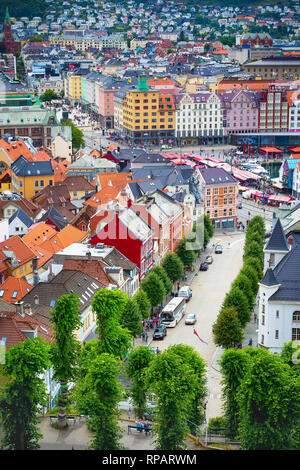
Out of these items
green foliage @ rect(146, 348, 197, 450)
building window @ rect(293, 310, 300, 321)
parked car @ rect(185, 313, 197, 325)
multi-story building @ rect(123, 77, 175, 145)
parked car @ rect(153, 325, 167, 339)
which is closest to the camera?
green foliage @ rect(146, 348, 197, 450)

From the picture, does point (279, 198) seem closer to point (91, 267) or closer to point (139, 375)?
point (91, 267)

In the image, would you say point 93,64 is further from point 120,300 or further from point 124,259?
point 120,300

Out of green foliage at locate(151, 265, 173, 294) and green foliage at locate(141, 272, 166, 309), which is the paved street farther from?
green foliage at locate(141, 272, 166, 309)

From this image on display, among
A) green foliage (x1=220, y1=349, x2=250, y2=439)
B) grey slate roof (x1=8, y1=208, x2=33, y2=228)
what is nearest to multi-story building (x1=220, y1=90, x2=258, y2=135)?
grey slate roof (x1=8, y1=208, x2=33, y2=228)

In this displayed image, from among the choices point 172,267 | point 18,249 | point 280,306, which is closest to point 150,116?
point 172,267

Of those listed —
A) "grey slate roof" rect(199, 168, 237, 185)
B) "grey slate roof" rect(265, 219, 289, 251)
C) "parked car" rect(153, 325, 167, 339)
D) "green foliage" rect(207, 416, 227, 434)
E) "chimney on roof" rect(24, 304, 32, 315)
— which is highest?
"grey slate roof" rect(199, 168, 237, 185)

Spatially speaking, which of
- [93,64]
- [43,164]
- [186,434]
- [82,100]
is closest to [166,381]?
[186,434]
